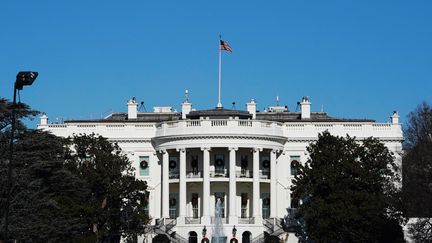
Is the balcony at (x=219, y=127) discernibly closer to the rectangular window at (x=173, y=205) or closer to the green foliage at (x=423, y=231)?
the rectangular window at (x=173, y=205)

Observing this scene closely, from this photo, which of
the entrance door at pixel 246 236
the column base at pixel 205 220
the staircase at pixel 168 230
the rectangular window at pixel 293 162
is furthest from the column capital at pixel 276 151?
the staircase at pixel 168 230

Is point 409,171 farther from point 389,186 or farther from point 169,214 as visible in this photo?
point 169,214

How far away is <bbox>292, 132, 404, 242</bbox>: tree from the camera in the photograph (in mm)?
68750

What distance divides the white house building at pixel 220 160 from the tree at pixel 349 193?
13740 mm

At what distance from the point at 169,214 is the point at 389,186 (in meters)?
26.4

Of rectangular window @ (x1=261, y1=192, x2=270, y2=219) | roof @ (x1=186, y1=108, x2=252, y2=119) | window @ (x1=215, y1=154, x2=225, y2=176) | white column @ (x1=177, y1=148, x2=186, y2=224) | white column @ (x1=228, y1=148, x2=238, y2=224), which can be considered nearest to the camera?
white column @ (x1=228, y1=148, x2=238, y2=224)

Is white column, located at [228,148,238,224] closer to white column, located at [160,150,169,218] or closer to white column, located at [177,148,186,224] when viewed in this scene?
white column, located at [177,148,186,224]

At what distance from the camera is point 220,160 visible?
89.6 meters

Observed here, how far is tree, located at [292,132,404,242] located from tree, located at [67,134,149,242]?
13128 mm

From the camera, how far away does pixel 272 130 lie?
8912 centimetres

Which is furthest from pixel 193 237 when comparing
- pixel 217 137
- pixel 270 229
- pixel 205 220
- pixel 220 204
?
pixel 217 137

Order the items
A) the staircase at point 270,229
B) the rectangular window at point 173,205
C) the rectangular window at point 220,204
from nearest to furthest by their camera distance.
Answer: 1. the staircase at point 270,229
2. the rectangular window at point 220,204
3. the rectangular window at point 173,205

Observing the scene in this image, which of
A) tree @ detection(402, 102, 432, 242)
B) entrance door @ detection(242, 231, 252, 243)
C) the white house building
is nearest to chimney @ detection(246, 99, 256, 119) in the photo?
the white house building

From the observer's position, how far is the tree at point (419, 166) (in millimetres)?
61469
